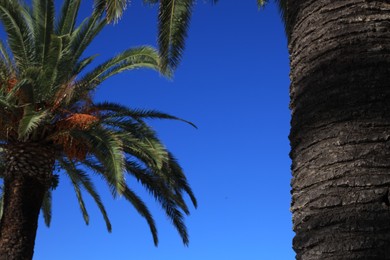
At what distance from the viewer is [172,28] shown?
9.21 metres

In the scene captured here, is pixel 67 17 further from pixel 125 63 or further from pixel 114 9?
pixel 114 9

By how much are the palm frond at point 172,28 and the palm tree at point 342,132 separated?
Result: 5.86m

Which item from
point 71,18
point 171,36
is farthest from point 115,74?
point 171,36

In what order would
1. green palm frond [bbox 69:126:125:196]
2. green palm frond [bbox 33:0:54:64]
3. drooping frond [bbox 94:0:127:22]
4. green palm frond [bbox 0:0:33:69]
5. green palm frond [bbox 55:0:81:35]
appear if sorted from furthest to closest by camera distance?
green palm frond [bbox 55:0:81:35]
green palm frond [bbox 33:0:54:64]
green palm frond [bbox 0:0:33:69]
green palm frond [bbox 69:126:125:196]
drooping frond [bbox 94:0:127:22]

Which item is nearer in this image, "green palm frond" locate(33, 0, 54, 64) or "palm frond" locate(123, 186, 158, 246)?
"green palm frond" locate(33, 0, 54, 64)

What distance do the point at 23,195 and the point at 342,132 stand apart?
1047cm

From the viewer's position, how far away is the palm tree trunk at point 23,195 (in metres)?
12.0

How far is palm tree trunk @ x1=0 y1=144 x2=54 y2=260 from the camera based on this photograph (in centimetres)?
1198

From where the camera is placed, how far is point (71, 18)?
1387 cm

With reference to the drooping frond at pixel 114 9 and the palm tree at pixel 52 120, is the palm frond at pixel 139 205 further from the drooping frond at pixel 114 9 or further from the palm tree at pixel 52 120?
the drooping frond at pixel 114 9

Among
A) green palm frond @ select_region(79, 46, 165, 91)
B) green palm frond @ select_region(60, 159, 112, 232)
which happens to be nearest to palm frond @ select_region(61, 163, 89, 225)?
green palm frond @ select_region(60, 159, 112, 232)

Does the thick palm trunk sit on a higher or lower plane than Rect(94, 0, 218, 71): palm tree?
lower

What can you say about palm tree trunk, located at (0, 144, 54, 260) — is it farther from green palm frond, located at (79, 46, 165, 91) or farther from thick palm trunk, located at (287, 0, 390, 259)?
thick palm trunk, located at (287, 0, 390, 259)

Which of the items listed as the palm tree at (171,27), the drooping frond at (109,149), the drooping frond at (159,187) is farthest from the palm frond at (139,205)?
the palm tree at (171,27)
